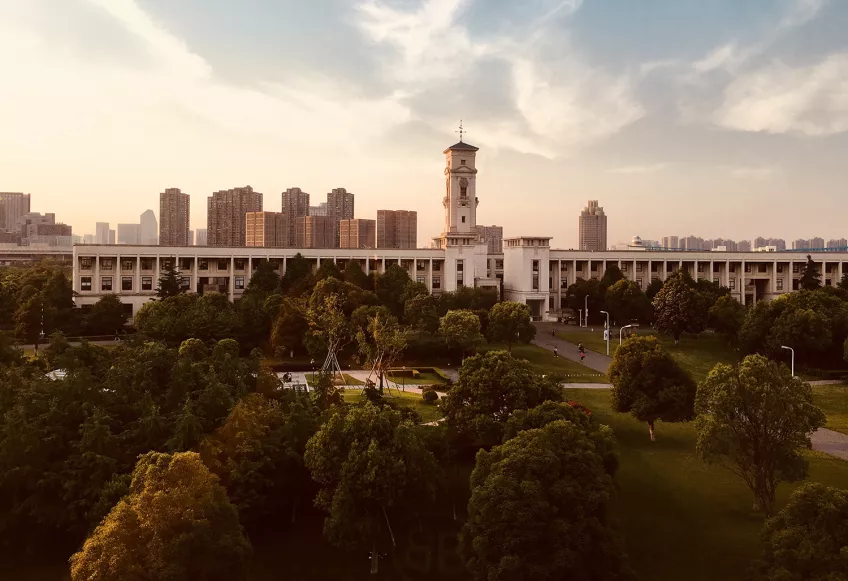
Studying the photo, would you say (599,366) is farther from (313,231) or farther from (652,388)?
(313,231)

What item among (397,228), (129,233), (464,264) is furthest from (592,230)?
(129,233)

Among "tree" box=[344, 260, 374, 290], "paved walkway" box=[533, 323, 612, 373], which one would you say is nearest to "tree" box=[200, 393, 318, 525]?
"paved walkway" box=[533, 323, 612, 373]

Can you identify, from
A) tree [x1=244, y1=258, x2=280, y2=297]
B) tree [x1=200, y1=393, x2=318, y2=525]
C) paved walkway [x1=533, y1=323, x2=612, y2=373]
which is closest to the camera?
tree [x1=200, y1=393, x2=318, y2=525]

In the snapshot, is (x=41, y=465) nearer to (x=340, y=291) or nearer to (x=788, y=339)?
(x=340, y=291)

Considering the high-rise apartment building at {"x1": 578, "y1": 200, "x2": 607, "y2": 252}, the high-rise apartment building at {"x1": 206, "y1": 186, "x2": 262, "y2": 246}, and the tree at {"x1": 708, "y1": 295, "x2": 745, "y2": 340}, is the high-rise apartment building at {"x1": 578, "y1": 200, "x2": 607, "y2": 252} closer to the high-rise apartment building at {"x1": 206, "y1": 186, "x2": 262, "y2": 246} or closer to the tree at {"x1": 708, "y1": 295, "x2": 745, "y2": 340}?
the high-rise apartment building at {"x1": 206, "y1": 186, "x2": 262, "y2": 246}

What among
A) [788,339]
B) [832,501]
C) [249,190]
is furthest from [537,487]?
[249,190]

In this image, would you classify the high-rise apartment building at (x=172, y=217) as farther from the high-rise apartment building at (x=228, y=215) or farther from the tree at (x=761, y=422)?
the tree at (x=761, y=422)

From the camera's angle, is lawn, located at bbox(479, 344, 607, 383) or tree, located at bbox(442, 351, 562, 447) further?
lawn, located at bbox(479, 344, 607, 383)
